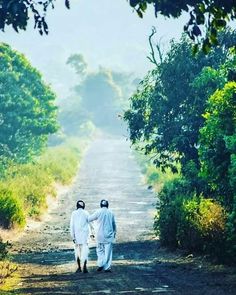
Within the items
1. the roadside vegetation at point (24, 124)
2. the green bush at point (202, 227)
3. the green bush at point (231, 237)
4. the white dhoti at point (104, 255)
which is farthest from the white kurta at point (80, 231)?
the roadside vegetation at point (24, 124)

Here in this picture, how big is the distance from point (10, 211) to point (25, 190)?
9621 millimetres

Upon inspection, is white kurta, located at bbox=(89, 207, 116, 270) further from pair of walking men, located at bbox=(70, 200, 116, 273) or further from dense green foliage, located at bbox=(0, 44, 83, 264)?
dense green foliage, located at bbox=(0, 44, 83, 264)

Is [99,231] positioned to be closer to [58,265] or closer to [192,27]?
[58,265]

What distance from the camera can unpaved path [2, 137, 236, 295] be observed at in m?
16.5

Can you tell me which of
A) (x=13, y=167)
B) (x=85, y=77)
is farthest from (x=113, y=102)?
(x=13, y=167)

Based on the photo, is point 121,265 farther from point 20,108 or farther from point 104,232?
point 20,108

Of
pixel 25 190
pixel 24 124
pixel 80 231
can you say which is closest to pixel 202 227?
pixel 80 231

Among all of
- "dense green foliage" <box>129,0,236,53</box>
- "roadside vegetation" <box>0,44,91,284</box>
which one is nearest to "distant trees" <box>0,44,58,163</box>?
"roadside vegetation" <box>0,44,91,284</box>

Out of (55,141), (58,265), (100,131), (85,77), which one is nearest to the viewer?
(58,265)

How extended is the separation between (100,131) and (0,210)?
470ft

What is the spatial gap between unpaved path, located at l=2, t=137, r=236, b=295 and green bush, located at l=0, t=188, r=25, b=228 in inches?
32.9

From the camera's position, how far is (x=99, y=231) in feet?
66.4

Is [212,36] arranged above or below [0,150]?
below

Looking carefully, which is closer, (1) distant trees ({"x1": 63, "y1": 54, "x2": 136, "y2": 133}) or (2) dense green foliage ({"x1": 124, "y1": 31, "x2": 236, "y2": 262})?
(2) dense green foliage ({"x1": 124, "y1": 31, "x2": 236, "y2": 262})
